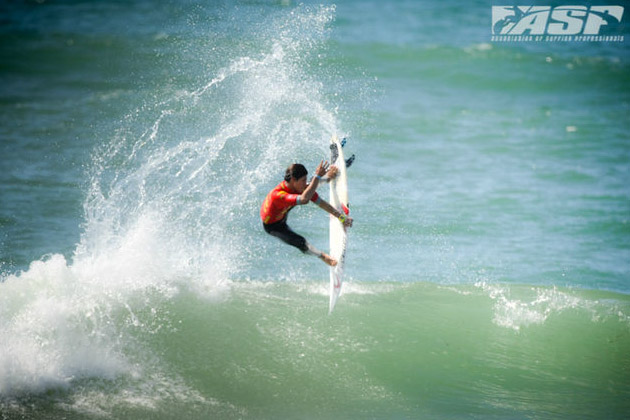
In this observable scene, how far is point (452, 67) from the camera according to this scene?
2475 centimetres

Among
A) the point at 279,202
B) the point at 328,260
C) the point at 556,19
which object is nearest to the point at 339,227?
the point at 328,260

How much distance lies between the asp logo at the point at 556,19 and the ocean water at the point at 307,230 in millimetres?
1887

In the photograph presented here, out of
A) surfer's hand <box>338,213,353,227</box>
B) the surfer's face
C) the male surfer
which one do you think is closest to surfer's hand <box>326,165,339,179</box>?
the male surfer

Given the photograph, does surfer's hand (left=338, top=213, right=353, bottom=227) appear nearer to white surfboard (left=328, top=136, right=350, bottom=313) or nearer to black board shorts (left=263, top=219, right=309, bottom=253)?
white surfboard (left=328, top=136, right=350, bottom=313)

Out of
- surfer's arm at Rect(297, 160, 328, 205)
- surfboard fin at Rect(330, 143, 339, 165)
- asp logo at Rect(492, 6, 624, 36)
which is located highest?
asp logo at Rect(492, 6, 624, 36)

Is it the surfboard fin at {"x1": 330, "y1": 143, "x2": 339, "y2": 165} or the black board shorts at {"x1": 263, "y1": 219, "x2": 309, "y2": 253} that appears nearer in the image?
the black board shorts at {"x1": 263, "y1": 219, "x2": 309, "y2": 253}

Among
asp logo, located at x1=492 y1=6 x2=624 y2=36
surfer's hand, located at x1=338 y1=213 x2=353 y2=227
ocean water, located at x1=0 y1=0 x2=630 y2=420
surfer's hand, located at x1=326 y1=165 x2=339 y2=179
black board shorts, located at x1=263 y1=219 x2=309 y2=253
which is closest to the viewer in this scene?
ocean water, located at x1=0 y1=0 x2=630 y2=420

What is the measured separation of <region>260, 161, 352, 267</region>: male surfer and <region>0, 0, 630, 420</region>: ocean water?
105 centimetres

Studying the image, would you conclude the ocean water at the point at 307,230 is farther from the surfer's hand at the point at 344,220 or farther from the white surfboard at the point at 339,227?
the surfer's hand at the point at 344,220

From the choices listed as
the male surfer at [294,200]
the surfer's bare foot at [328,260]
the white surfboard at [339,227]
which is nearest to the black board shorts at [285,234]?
the male surfer at [294,200]

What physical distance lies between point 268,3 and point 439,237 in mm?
17596

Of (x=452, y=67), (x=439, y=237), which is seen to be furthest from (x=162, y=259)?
(x=452, y=67)

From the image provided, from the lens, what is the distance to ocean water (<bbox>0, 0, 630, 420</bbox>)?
21.8 feet

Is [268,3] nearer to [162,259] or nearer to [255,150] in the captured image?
[255,150]
